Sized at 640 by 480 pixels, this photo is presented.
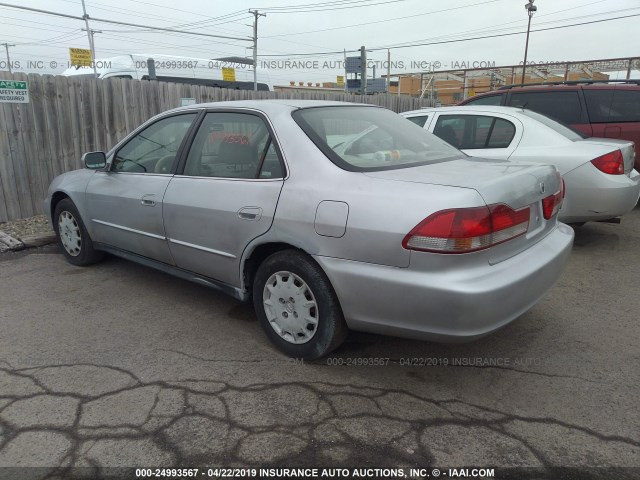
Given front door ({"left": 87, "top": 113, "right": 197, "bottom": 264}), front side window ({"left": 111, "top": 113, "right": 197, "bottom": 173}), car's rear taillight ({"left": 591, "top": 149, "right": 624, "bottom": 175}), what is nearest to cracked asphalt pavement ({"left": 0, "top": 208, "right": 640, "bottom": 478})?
front door ({"left": 87, "top": 113, "right": 197, "bottom": 264})

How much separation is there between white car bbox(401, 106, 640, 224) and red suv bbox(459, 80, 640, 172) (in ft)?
3.75

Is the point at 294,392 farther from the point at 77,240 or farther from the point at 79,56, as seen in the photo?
the point at 79,56

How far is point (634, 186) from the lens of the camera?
4.91 meters

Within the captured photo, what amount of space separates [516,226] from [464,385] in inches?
37.3

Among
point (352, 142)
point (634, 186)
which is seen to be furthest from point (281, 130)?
point (634, 186)

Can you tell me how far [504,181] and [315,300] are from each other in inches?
47.6

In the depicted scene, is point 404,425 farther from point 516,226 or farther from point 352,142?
point 352,142

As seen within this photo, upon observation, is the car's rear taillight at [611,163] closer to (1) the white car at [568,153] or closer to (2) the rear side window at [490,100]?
(1) the white car at [568,153]

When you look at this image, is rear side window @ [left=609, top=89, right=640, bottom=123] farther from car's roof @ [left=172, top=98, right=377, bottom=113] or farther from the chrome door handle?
the chrome door handle

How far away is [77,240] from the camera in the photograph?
4727mm

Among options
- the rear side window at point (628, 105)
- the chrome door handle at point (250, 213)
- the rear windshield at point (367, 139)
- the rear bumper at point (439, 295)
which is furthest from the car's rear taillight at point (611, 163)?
the chrome door handle at point (250, 213)

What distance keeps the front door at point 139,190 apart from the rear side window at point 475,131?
327cm

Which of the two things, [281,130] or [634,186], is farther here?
[634,186]

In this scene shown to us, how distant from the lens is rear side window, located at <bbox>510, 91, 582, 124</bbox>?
6.40 meters
